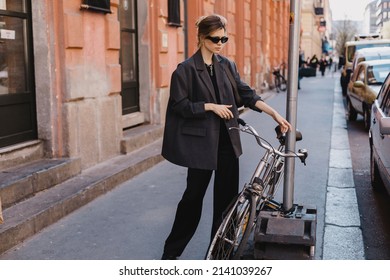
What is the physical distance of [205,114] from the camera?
12.7ft

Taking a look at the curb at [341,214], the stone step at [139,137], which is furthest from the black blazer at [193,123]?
the stone step at [139,137]

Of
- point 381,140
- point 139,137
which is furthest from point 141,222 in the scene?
point 139,137

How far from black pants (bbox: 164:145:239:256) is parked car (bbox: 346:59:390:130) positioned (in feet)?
26.6

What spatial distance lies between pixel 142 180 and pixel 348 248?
3214 mm

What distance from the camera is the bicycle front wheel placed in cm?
388

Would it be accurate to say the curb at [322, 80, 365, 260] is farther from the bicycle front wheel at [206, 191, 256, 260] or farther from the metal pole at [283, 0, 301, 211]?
the bicycle front wheel at [206, 191, 256, 260]

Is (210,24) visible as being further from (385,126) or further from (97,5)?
(97,5)

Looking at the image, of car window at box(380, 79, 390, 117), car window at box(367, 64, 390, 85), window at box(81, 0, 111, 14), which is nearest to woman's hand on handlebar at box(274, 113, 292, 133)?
car window at box(380, 79, 390, 117)

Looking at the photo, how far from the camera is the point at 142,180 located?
7465 mm

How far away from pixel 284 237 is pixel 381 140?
8.18 feet

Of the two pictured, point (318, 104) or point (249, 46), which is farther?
point (249, 46)
